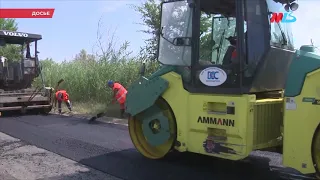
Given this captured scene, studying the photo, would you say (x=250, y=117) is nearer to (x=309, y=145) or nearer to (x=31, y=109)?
(x=309, y=145)

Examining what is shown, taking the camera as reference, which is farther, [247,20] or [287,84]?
[247,20]

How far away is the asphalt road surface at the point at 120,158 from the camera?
462 cm

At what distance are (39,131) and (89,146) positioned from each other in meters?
2.10

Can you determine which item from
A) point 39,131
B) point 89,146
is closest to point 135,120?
point 89,146

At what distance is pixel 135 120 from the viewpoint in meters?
5.54

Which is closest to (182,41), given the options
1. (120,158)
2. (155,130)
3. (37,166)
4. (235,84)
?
(235,84)

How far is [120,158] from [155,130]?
0.75 m

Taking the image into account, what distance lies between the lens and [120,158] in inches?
215

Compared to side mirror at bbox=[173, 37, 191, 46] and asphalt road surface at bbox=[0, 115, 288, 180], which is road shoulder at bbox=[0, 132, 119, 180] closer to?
asphalt road surface at bbox=[0, 115, 288, 180]

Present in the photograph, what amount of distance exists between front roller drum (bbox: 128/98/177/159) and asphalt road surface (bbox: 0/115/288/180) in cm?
17

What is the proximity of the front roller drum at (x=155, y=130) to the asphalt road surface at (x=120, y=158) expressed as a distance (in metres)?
0.17

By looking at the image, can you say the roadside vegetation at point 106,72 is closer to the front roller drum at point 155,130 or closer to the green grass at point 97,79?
the green grass at point 97,79

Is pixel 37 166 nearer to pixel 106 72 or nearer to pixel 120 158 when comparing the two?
pixel 120 158

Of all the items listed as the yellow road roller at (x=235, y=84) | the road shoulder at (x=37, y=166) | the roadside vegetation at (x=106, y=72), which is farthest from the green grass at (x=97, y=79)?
the yellow road roller at (x=235, y=84)
